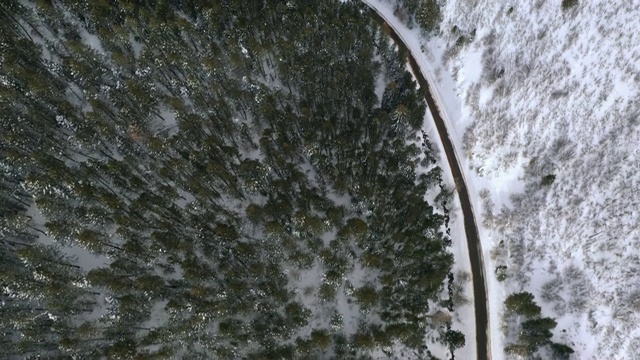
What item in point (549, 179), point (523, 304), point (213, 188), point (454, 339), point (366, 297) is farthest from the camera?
point (213, 188)

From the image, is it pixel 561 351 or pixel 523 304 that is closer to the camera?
pixel 561 351

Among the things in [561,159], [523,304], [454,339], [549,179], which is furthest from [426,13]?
[454,339]

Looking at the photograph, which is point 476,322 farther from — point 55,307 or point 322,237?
point 55,307

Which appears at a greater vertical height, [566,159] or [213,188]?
[566,159]

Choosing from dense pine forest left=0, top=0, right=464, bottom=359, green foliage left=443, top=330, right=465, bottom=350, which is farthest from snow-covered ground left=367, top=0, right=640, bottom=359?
dense pine forest left=0, top=0, right=464, bottom=359

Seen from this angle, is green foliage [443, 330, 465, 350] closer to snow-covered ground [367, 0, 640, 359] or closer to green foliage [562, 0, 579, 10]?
snow-covered ground [367, 0, 640, 359]

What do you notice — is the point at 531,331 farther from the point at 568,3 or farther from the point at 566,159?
the point at 568,3

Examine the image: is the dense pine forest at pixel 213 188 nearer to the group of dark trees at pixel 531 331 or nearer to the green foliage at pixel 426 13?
→ the group of dark trees at pixel 531 331

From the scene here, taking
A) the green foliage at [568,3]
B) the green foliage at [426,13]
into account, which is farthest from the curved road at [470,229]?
the green foliage at [568,3]
